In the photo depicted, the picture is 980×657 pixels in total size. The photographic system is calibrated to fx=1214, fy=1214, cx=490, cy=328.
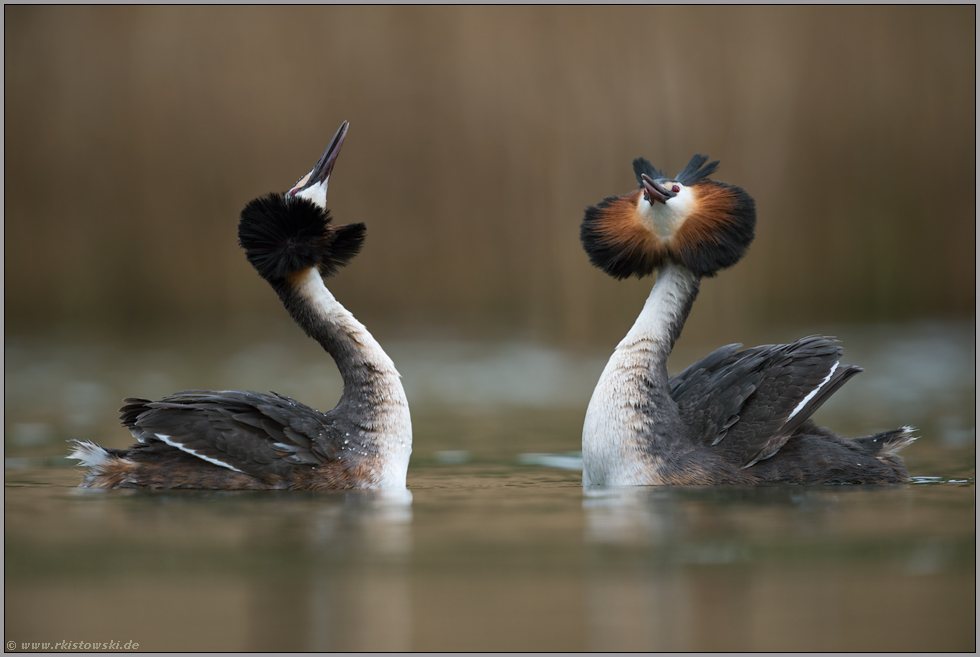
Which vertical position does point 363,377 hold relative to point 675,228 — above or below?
below

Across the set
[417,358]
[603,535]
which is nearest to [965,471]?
[603,535]

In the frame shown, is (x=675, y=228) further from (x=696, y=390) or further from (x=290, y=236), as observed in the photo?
(x=290, y=236)

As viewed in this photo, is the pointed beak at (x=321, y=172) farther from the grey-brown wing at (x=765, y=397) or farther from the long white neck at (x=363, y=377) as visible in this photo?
the grey-brown wing at (x=765, y=397)

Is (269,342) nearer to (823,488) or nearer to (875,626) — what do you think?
(823,488)

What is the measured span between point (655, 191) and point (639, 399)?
1157 millimetres

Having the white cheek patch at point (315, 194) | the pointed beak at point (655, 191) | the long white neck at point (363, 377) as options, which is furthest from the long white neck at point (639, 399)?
the white cheek patch at point (315, 194)

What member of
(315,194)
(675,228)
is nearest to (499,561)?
(675,228)

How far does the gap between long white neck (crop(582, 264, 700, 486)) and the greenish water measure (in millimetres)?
248

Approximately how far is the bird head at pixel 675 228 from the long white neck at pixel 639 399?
140 mm

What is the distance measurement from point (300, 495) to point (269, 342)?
30.8 feet

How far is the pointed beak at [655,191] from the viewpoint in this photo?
22.0 feet

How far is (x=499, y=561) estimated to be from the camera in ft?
16.4

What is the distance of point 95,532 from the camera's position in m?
5.47

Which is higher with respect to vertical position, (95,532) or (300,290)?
(300,290)
